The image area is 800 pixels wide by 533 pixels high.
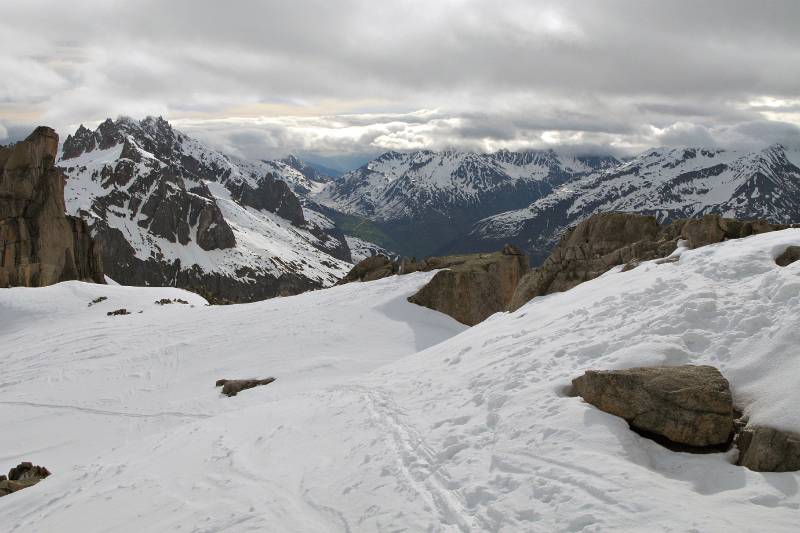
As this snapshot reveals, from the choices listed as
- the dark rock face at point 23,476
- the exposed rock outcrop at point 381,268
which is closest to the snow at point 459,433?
the dark rock face at point 23,476

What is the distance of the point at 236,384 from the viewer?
27828mm

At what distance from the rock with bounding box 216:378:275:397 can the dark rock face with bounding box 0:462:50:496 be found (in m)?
8.43

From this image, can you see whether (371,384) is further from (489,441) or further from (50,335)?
(50,335)

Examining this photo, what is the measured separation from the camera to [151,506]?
547 inches

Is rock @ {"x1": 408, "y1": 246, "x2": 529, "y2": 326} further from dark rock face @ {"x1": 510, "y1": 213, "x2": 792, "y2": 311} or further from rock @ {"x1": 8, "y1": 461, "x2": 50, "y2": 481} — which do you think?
rock @ {"x1": 8, "y1": 461, "x2": 50, "y2": 481}

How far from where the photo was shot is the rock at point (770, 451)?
444 inches

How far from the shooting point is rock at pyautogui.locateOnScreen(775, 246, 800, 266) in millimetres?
18650

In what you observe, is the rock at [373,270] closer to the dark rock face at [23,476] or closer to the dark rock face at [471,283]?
the dark rock face at [471,283]

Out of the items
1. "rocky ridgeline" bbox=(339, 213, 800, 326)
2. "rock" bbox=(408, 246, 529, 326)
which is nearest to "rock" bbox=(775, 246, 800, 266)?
"rocky ridgeline" bbox=(339, 213, 800, 326)

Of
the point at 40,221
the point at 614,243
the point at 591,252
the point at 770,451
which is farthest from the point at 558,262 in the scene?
the point at 40,221

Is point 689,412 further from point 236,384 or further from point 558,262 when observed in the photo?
point 236,384

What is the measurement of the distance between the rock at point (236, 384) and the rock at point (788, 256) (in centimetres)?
2209

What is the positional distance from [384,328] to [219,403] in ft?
45.2

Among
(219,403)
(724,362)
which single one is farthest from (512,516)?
(219,403)
